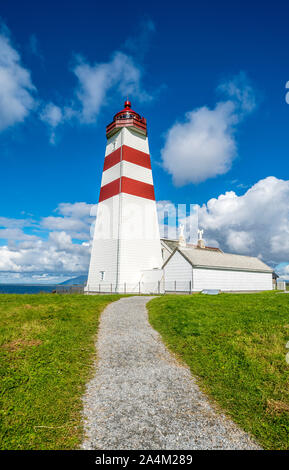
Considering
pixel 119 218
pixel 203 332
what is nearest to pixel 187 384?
pixel 203 332

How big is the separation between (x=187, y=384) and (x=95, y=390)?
2.14 m

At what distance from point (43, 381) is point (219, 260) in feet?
95.1

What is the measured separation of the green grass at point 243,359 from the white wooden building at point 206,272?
15.6m

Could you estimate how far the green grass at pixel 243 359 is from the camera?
482 cm

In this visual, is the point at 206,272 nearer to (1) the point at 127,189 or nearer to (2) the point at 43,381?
(1) the point at 127,189

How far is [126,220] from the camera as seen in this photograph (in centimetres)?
2980

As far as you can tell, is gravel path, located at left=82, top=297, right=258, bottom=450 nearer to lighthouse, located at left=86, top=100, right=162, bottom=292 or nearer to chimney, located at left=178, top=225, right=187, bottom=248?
lighthouse, located at left=86, top=100, right=162, bottom=292

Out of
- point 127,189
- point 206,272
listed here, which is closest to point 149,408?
point 206,272

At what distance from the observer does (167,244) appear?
129 ft

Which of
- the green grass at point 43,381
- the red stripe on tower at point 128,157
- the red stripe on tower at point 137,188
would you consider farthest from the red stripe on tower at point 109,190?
the green grass at point 43,381

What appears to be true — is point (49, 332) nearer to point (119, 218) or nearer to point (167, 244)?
point (119, 218)

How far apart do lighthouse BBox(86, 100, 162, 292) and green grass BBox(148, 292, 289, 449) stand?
16.9m

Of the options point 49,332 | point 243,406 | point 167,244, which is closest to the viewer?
point 243,406

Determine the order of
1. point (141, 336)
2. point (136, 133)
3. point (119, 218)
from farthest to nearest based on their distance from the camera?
1. point (136, 133)
2. point (119, 218)
3. point (141, 336)
